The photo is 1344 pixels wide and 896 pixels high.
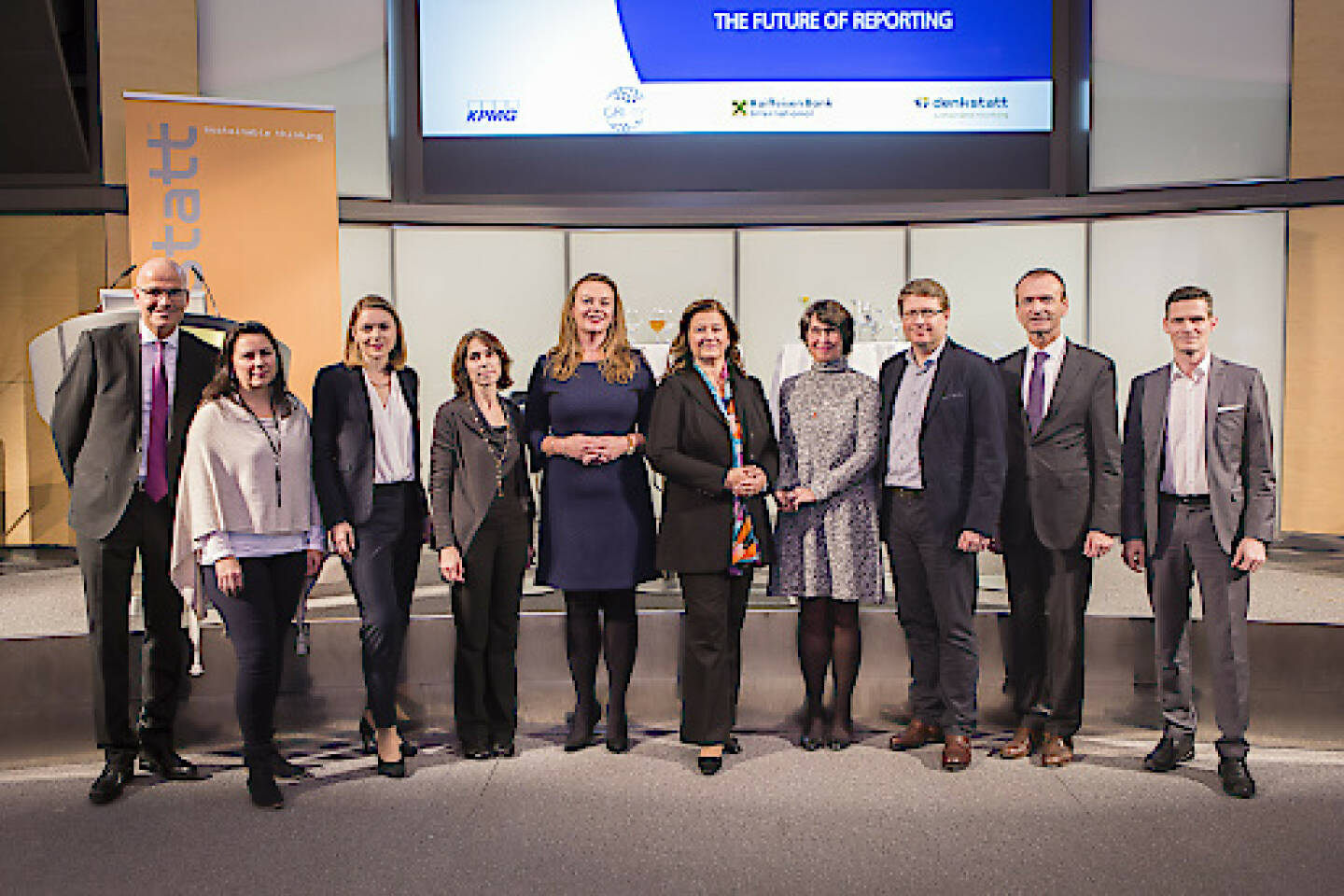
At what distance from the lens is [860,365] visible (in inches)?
174

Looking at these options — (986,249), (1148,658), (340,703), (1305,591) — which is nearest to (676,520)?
(340,703)

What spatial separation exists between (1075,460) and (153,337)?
9.24ft

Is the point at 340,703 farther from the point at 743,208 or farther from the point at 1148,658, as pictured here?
the point at 743,208

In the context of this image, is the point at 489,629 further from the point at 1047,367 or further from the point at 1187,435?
the point at 1187,435

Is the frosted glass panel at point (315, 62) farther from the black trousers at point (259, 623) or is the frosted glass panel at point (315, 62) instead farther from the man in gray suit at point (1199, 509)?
the man in gray suit at point (1199, 509)

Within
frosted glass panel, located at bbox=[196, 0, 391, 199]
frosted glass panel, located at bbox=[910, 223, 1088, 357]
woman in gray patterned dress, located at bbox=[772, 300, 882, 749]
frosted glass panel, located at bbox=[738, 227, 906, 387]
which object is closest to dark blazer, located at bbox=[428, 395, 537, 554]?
woman in gray patterned dress, located at bbox=[772, 300, 882, 749]

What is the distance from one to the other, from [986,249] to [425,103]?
11.9 feet

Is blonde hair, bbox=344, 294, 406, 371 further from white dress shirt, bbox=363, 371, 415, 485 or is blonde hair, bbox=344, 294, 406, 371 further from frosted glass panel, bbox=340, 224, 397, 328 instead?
frosted glass panel, bbox=340, 224, 397, 328

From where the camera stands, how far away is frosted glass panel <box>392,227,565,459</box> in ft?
20.3

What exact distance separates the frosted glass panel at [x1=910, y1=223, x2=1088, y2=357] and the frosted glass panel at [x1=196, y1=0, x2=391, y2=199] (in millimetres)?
3466

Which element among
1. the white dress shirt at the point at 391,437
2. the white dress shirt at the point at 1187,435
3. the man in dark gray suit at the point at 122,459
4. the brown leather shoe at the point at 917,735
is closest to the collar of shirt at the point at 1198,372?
the white dress shirt at the point at 1187,435

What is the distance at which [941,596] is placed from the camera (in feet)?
10.1

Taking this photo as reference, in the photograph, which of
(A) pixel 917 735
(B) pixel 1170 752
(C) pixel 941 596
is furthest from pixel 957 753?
(B) pixel 1170 752

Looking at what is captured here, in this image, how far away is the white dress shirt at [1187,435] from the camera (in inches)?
115
